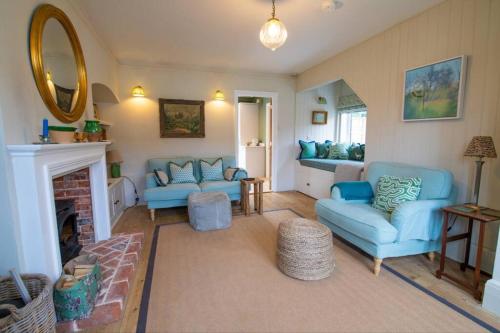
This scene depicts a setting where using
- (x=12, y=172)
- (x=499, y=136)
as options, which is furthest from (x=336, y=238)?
(x=12, y=172)

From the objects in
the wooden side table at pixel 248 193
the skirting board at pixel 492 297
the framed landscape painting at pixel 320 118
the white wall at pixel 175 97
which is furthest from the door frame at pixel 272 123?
the skirting board at pixel 492 297

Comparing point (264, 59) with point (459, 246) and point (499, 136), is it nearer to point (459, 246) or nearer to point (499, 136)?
point (499, 136)

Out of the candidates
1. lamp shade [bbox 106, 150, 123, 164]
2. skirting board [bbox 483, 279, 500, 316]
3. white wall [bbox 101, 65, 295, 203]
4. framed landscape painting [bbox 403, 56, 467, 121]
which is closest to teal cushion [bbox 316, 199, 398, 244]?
skirting board [bbox 483, 279, 500, 316]

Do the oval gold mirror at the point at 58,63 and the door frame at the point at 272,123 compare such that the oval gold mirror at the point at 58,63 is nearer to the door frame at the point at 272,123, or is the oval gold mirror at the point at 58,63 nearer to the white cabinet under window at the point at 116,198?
the white cabinet under window at the point at 116,198

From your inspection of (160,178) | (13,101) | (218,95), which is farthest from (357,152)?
(13,101)

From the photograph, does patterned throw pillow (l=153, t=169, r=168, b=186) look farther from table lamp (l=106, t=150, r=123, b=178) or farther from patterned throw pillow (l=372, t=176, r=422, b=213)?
patterned throw pillow (l=372, t=176, r=422, b=213)

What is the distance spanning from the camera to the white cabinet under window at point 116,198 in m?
3.12

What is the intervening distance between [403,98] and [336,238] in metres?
1.80

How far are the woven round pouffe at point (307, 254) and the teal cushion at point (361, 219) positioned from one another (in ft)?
1.08

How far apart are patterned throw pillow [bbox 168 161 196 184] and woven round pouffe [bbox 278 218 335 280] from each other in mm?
2284

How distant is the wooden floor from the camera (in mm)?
1580

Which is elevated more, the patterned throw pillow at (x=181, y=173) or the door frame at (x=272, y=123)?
the door frame at (x=272, y=123)

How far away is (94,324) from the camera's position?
1506mm

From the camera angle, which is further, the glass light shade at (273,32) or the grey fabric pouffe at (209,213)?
the grey fabric pouffe at (209,213)
